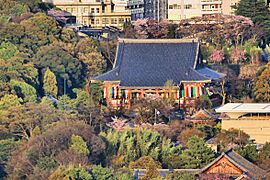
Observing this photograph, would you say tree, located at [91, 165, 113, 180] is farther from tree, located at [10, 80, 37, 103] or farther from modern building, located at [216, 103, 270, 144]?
tree, located at [10, 80, 37, 103]

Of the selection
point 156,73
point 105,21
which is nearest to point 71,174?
point 156,73

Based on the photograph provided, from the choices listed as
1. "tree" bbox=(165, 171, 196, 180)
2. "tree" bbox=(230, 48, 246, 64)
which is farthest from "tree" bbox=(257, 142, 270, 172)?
"tree" bbox=(230, 48, 246, 64)

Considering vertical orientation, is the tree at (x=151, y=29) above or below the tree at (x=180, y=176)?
above

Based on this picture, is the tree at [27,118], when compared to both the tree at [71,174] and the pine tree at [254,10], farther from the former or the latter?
the pine tree at [254,10]

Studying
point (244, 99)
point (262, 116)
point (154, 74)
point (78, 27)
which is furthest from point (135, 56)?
point (78, 27)

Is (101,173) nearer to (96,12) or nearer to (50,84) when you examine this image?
(50,84)

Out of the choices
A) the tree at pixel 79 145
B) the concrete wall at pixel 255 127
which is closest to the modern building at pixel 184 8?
the concrete wall at pixel 255 127

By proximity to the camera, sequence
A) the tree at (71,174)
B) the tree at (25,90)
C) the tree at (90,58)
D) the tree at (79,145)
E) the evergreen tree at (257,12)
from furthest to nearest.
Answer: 1. the evergreen tree at (257,12)
2. the tree at (90,58)
3. the tree at (25,90)
4. the tree at (79,145)
5. the tree at (71,174)
